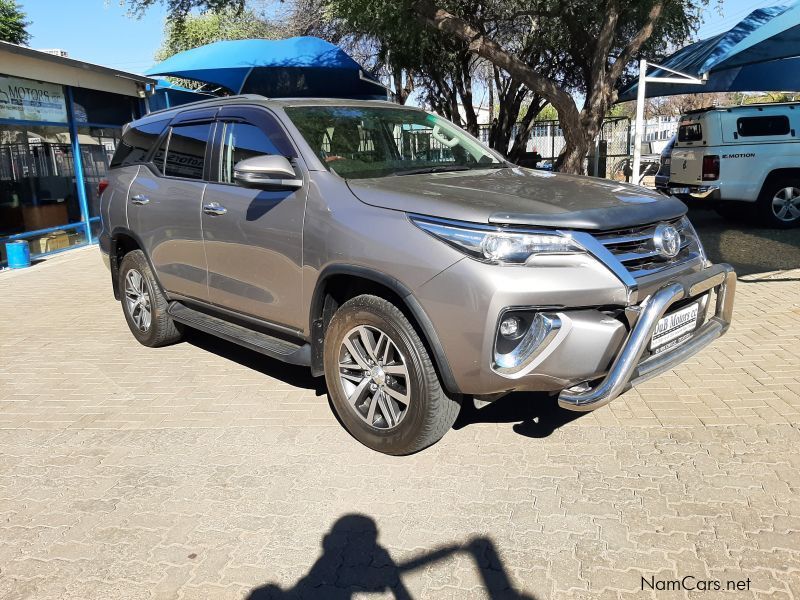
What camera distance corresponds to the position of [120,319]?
6938 millimetres

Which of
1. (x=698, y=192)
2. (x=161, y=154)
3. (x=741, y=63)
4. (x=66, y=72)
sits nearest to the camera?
(x=161, y=154)

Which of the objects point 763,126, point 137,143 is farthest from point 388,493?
point 763,126

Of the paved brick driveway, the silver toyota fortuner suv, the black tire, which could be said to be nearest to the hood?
the silver toyota fortuner suv

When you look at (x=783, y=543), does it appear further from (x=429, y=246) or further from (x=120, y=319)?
(x=120, y=319)

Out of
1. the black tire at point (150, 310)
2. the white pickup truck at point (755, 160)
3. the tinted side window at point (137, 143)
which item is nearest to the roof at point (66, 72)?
the tinted side window at point (137, 143)

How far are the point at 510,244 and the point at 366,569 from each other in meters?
1.53

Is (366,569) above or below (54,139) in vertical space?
below

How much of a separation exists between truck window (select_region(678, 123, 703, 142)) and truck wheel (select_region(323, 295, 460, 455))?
31.1ft

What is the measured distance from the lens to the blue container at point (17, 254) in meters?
10.4

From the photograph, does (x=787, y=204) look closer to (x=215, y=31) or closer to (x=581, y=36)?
(x=581, y=36)

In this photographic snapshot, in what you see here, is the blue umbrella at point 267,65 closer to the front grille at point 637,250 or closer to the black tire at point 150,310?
the black tire at point 150,310

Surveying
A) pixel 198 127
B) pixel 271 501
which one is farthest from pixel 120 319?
pixel 271 501

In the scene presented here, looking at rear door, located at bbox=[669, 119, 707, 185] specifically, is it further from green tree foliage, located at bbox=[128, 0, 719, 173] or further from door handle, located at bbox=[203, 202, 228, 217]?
door handle, located at bbox=[203, 202, 228, 217]

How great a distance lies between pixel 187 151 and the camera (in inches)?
193
